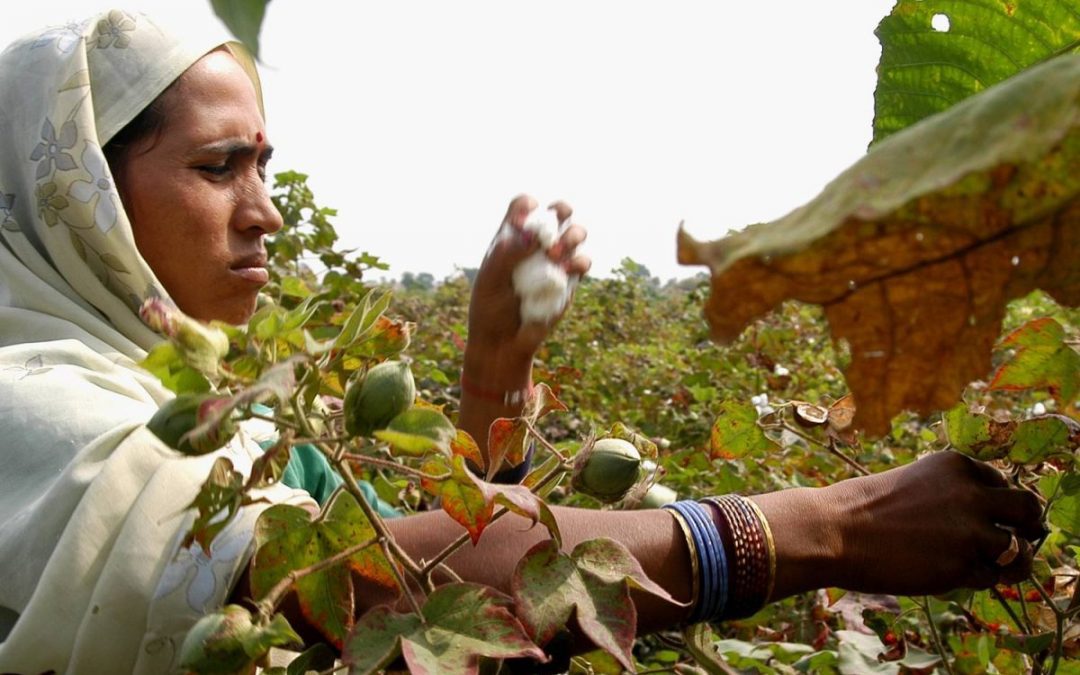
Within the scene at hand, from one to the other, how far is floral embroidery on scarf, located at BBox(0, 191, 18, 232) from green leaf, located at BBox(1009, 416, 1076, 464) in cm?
161

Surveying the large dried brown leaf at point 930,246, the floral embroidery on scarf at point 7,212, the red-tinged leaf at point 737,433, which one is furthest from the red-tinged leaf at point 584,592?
the floral embroidery on scarf at point 7,212

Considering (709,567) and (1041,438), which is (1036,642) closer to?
(1041,438)

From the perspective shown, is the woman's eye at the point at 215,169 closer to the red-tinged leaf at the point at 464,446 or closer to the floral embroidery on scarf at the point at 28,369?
the floral embroidery on scarf at the point at 28,369

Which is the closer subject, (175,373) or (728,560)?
(175,373)

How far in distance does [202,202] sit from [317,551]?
0.93 meters

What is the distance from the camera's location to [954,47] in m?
0.70

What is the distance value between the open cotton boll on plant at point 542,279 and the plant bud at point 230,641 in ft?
1.98

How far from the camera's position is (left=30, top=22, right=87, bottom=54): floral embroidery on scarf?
66.8 inches

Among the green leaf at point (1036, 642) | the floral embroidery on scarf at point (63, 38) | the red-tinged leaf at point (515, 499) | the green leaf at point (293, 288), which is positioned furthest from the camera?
the green leaf at point (293, 288)

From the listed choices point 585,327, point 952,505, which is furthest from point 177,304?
point 585,327

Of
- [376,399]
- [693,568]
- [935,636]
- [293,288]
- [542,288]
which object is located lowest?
[935,636]

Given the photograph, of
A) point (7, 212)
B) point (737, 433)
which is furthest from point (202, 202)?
point (737, 433)

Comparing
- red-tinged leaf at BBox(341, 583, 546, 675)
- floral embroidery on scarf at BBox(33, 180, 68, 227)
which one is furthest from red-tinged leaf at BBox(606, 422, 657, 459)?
floral embroidery on scarf at BBox(33, 180, 68, 227)

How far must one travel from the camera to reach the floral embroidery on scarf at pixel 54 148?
63.5 inches
